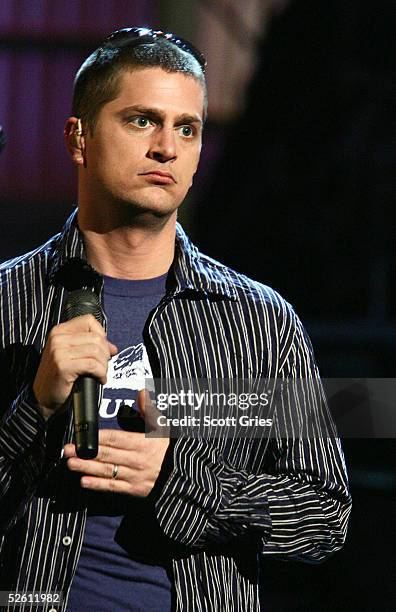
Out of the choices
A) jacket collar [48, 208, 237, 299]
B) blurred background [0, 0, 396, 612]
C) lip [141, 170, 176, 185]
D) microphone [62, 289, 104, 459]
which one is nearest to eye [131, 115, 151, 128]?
lip [141, 170, 176, 185]

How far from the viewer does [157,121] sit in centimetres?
183

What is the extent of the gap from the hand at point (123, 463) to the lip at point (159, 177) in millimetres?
451

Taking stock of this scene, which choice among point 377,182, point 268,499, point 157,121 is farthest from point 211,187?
point 268,499

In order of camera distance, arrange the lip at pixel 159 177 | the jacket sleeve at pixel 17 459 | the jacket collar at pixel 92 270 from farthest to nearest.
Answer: the jacket collar at pixel 92 270, the lip at pixel 159 177, the jacket sleeve at pixel 17 459

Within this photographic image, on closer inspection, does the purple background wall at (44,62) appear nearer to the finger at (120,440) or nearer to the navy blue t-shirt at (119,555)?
the navy blue t-shirt at (119,555)

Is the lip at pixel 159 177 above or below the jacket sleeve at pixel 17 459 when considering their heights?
above

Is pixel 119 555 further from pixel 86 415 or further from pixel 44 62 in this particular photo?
pixel 44 62

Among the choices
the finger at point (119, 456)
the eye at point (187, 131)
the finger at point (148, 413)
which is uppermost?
the eye at point (187, 131)

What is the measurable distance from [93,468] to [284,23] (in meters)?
2.65

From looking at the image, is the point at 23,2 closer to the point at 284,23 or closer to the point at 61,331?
the point at 284,23

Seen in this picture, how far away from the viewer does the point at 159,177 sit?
179cm

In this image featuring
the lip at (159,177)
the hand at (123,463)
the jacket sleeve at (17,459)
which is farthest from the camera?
the lip at (159,177)

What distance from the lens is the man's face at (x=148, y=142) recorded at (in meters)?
1.80

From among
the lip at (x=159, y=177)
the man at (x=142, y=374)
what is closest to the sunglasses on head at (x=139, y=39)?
the man at (x=142, y=374)
